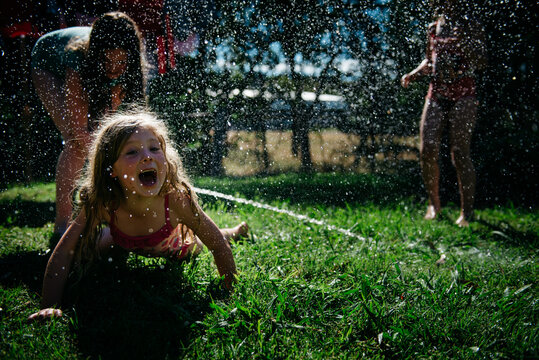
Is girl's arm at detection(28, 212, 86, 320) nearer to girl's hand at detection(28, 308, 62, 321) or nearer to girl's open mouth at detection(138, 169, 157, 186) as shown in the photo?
girl's hand at detection(28, 308, 62, 321)

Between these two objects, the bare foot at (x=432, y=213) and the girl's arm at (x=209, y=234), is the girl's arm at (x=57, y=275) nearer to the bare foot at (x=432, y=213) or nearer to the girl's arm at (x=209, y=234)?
the girl's arm at (x=209, y=234)

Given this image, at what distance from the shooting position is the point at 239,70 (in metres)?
6.20

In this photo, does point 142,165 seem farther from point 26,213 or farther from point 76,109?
point 26,213

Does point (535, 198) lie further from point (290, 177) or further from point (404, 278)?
point (404, 278)

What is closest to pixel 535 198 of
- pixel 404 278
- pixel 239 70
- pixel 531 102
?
pixel 531 102

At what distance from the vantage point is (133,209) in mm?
1948

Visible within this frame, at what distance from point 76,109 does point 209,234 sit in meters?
1.39

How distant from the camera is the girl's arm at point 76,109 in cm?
242

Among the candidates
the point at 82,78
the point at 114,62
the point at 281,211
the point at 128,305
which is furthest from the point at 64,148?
the point at 281,211

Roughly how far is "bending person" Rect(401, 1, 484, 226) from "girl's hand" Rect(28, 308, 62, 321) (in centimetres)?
287

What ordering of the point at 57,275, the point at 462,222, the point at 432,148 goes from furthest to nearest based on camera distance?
the point at 432,148 → the point at 462,222 → the point at 57,275

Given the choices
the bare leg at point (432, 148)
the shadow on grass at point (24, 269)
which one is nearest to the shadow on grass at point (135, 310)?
the shadow on grass at point (24, 269)

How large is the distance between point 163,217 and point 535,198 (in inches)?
165

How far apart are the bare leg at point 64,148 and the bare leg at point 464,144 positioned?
9.75 ft
